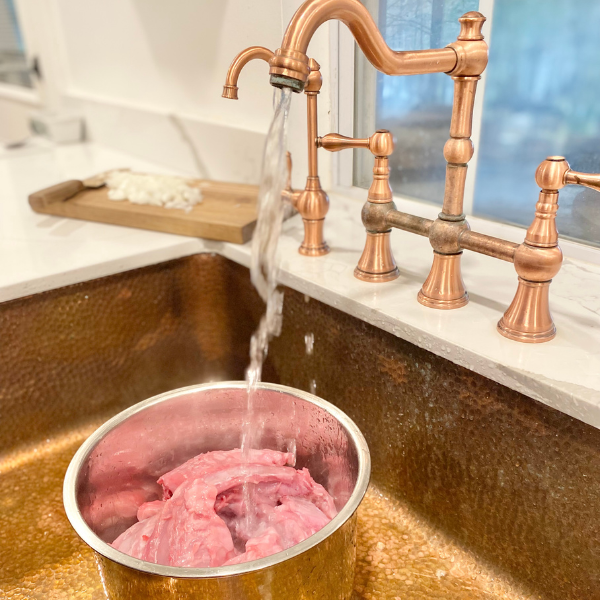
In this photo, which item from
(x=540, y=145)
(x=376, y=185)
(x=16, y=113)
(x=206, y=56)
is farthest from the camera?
(x=540, y=145)

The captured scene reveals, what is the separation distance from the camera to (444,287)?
62 cm

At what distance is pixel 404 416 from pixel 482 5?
0.55 m

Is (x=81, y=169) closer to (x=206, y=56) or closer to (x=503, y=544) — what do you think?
(x=206, y=56)

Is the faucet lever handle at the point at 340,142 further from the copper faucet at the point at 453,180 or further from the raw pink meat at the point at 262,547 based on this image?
the raw pink meat at the point at 262,547

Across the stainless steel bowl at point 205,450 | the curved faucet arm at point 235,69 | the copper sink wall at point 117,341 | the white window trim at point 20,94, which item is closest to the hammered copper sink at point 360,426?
the copper sink wall at point 117,341

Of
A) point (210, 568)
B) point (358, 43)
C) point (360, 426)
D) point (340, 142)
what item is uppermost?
point (358, 43)

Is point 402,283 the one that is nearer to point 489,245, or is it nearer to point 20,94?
point 489,245

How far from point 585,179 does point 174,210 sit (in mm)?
635

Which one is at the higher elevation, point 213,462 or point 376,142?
point 376,142

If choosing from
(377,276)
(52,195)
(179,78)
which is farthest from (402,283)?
(179,78)

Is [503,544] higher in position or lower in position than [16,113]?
lower

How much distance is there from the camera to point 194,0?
42.3 inches

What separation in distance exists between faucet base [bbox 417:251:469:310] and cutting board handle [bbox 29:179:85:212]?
67 centimetres

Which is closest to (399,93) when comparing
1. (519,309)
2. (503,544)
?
(519,309)
